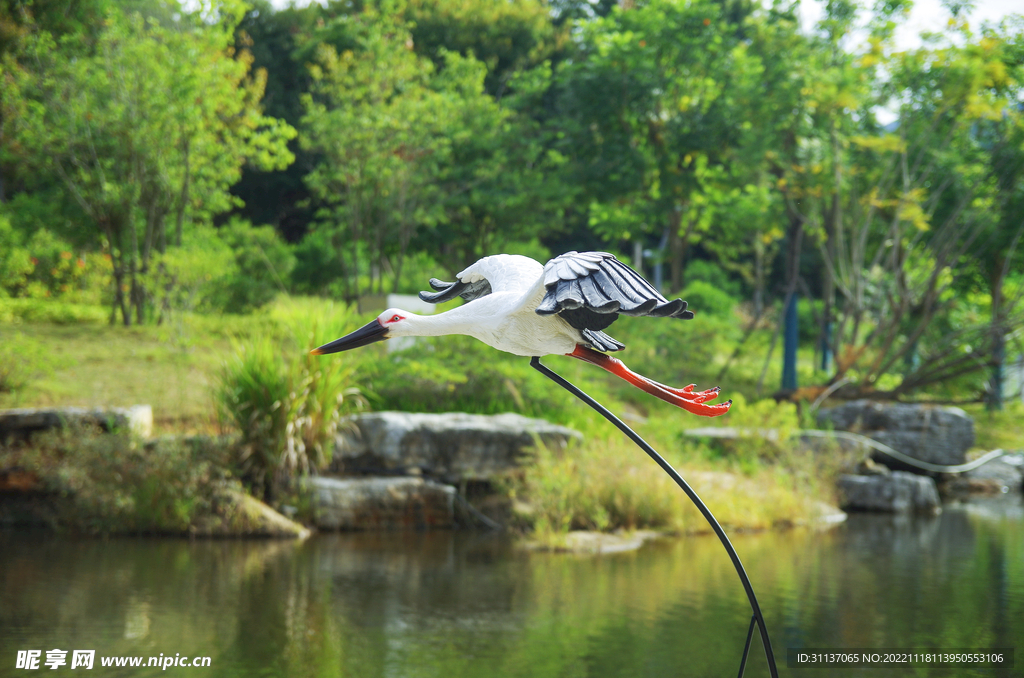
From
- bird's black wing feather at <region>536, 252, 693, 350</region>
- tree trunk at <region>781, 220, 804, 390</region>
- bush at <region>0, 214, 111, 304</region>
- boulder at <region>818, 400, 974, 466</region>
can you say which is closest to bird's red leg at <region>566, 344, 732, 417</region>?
bird's black wing feather at <region>536, 252, 693, 350</region>

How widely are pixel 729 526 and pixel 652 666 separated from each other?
176 inches

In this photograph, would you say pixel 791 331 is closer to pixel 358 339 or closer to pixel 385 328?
pixel 385 328

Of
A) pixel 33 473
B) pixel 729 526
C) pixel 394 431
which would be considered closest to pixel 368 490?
pixel 394 431

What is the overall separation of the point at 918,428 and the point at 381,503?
7.90 m

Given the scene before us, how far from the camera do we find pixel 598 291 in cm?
223

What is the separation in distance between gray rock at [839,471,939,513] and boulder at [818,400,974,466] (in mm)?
1161

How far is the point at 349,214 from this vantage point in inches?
533

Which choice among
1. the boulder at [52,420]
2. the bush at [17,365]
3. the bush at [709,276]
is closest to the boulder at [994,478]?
the bush at [709,276]

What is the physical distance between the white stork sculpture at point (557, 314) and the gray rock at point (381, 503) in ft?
20.5

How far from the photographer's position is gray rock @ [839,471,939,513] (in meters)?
10.7

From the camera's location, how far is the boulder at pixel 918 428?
38.8 ft

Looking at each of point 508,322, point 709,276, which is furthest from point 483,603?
point 709,276

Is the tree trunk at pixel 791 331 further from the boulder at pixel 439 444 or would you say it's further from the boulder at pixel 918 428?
the boulder at pixel 439 444

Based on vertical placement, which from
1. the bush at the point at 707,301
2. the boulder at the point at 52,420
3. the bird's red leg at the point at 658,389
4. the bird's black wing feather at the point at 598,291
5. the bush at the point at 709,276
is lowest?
the boulder at the point at 52,420
